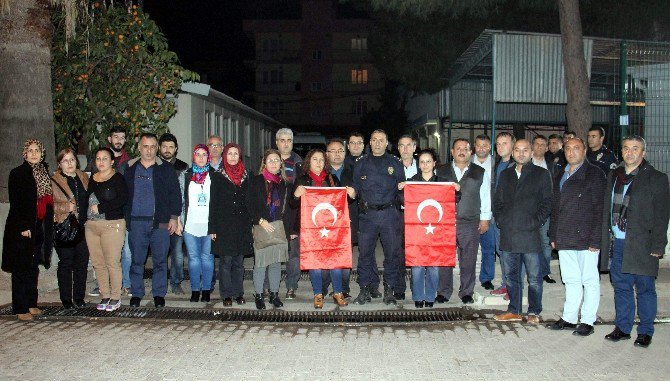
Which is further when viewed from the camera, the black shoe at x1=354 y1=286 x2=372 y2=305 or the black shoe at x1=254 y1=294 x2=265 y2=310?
the black shoe at x1=354 y1=286 x2=372 y2=305

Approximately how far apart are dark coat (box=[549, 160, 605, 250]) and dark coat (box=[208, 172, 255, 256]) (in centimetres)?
369

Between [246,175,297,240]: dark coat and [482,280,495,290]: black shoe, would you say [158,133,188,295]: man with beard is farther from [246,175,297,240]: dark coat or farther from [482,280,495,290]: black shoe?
[482,280,495,290]: black shoe

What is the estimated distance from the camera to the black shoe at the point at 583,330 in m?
6.83

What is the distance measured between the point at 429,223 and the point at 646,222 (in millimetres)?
2524

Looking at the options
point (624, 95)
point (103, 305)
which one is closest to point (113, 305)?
point (103, 305)

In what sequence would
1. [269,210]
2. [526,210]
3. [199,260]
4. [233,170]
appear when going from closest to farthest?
[526,210] < [269,210] < [233,170] < [199,260]

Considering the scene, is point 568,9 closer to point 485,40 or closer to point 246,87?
point 485,40

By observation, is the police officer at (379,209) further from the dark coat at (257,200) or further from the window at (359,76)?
the window at (359,76)

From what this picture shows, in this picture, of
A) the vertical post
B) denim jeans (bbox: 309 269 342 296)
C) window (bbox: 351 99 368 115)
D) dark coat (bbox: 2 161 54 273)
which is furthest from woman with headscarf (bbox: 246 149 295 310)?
window (bbox: 351 99 368 115)

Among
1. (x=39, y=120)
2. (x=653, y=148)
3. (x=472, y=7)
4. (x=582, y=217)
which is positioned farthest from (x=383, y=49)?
(x=582, y=217)

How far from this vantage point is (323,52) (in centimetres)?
6381

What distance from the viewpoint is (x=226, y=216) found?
8.11m

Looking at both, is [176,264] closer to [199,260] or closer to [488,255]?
[199,260]

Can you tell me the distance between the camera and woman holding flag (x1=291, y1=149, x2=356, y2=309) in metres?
8.12
